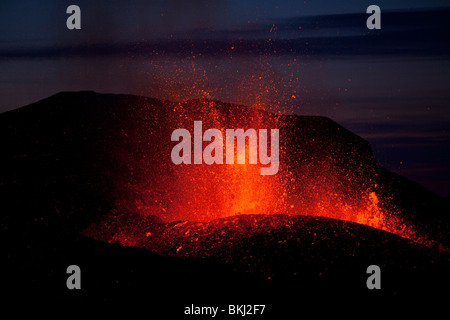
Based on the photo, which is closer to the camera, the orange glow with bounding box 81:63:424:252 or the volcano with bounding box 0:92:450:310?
the volcano with bounding box 0:92:450:310

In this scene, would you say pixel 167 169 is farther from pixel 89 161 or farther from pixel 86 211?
pixel 86 211

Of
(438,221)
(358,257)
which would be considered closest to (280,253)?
(358,257)

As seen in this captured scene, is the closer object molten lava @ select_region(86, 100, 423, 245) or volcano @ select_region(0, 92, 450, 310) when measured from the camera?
volcano @ select_region(0, 92, 450, 310)

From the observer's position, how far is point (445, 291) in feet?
31.1

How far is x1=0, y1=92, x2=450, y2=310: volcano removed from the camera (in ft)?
30.6

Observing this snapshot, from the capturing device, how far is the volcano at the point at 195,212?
933 cm

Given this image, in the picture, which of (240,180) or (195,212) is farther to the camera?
(240,180)

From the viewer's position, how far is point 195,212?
19.3m

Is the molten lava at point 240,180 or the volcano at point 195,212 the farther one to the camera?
the molten lava at point 240,180
